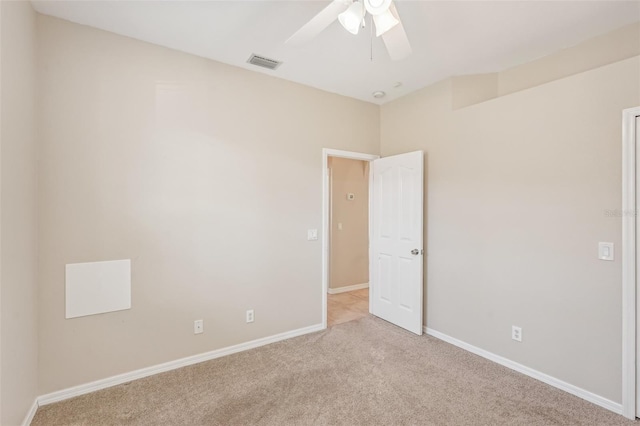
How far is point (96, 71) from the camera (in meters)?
2.25

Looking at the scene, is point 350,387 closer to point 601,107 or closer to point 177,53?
point 601,107

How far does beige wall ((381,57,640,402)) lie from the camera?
2.09 meters

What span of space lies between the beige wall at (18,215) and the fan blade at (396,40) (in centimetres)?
208

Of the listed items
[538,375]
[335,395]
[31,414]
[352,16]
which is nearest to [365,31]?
[352,16]

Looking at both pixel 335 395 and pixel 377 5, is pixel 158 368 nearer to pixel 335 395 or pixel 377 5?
pixel 335 395

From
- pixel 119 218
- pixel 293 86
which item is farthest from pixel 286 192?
pixel 119 218

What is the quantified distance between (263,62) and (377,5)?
1.66 m

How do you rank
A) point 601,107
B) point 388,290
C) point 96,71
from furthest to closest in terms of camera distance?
1. point 388,290
2. point 96,71
3. point 601,107

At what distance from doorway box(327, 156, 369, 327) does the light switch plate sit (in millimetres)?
3066

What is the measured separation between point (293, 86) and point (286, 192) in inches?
46.3

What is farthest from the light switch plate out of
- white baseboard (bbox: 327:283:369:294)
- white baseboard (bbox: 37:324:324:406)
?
white baseboard (bbox: 327:283:369:294)

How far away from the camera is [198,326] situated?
268 cm

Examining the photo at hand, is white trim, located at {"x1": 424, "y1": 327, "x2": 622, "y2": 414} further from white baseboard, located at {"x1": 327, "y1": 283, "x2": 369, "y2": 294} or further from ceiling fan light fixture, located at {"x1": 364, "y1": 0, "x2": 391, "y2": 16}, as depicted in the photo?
ceiling fan light fixture, located at {"x1": 364, "y1": 0, "x2": 391, "y2": 16}

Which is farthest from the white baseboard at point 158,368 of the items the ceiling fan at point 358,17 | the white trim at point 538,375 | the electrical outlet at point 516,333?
the ceiling fan at point 358,17
